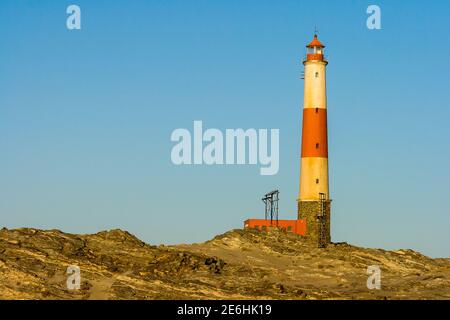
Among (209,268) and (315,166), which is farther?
(315,166)

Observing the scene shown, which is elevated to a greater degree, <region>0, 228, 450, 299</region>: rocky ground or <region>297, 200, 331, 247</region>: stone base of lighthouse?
<region>297, 200, 331, 247</region>: stone base of lighthouse

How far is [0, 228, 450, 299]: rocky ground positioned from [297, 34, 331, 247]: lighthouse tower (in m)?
2.12

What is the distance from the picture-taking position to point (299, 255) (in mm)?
107812

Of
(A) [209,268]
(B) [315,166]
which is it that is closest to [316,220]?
(B) [315,166]

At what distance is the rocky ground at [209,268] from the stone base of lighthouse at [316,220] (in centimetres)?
120

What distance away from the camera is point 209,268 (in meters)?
97.8

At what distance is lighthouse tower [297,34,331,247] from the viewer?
111188 millimetres

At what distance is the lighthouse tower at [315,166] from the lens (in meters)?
111

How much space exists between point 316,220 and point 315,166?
515cm

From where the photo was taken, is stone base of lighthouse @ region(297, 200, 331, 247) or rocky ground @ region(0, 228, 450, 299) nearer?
rocky ground @ region(0, 228, 450, 299)

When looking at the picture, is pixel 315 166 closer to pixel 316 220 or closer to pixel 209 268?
pixel 316 220
